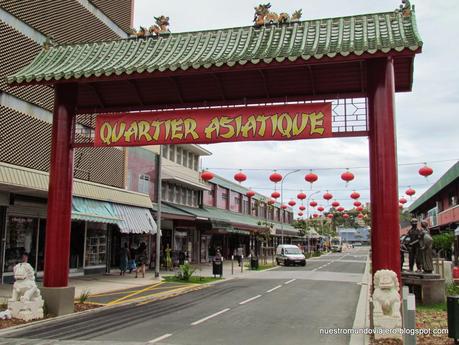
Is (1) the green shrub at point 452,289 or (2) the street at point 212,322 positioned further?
(1) the green shrub at point 452,289

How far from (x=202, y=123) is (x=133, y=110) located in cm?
296

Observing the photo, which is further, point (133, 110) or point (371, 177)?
point (133, 110)

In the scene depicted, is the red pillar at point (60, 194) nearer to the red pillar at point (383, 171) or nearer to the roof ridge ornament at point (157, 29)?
the roof ridge ornament at point (157, 29)

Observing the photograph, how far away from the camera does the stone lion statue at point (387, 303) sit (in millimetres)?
9492

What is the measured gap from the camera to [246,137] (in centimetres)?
1178

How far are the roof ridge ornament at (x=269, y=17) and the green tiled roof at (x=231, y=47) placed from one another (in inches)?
5.3

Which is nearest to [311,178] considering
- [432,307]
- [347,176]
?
[347,176]

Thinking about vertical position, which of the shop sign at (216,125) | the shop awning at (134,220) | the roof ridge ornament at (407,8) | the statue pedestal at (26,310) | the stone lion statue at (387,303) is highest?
the roof ridge ornament at (407,8)

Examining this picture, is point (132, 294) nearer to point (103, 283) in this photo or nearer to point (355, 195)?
point (103, 283)

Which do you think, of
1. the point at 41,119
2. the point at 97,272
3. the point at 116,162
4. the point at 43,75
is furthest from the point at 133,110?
the point at 97,272

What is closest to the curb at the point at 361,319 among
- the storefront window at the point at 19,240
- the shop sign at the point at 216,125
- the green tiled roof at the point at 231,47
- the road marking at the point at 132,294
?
the shop sign at the point at 216,125

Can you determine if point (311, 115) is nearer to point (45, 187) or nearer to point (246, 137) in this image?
point (246, 137)

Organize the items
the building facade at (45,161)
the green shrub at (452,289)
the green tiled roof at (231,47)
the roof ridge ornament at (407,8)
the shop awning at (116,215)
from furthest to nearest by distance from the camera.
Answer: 1. the shop awning at (116,215)
2. the building facade at (45,161)
3. the green shrub at (452,289)
4. the roof ridge ornament at (407,8)
5. the green tiled roof at (231,47)

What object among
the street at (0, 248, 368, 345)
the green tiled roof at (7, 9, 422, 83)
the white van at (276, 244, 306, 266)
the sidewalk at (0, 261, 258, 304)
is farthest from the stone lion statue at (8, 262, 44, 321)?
the white van at (276, 244, 306, 266)
